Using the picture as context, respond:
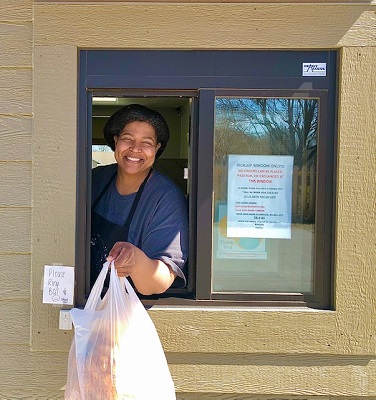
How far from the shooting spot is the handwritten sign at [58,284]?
2570mm

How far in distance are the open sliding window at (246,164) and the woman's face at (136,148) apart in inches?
6.7

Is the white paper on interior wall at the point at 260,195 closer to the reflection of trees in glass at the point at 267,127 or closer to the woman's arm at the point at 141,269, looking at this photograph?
the reflection of trees in glass at the point at 267,127

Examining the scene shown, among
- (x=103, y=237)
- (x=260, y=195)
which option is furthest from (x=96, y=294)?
(x=260, y=195)

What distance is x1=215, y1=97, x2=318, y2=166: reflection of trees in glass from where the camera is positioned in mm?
2625

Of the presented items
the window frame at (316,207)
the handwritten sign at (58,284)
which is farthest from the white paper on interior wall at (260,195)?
the handwritten sign at (58,284)

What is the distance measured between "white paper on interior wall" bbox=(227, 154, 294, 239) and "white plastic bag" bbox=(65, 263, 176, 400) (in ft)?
2.22

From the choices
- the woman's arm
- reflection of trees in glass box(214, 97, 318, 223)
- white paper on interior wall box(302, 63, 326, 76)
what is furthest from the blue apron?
white paper on interior wall box(302, 63, 326, 76)

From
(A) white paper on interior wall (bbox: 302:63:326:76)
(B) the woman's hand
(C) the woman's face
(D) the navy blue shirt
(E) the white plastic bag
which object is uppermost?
(A) white paper on interior wall (bbox: 302:63:326:76)

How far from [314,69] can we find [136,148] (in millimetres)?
938

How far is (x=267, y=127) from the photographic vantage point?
2.65 metres

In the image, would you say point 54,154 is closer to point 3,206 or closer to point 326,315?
point 3,206

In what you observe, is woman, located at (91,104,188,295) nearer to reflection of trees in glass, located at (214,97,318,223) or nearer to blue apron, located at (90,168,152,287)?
blue apron, located at (90,168,152,287)

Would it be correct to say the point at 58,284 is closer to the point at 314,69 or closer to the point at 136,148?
the point at 136,148

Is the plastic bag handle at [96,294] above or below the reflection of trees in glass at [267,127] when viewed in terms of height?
below
